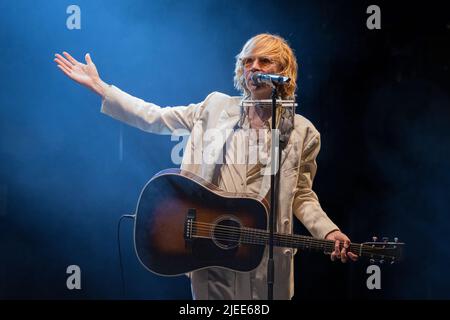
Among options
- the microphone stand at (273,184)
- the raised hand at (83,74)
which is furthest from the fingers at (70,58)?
the microphone stand at (273,184)

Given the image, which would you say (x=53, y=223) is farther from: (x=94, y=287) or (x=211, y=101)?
(x=211, y=101)

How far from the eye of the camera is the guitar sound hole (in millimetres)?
3674

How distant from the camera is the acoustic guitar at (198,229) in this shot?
12.0ft

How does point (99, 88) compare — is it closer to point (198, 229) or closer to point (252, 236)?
point (198, 229)

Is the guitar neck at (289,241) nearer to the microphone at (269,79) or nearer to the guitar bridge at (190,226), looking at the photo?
the guitar bridge at (190,226)

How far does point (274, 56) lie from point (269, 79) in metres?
0.47

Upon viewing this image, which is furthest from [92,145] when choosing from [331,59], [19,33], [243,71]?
[331,59]

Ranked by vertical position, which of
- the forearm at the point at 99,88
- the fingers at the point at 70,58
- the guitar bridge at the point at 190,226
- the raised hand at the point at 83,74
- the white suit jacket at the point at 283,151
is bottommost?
the guitar bridge at the point at 190,226

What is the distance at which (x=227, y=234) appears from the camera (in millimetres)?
3678

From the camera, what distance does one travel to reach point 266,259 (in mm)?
3756

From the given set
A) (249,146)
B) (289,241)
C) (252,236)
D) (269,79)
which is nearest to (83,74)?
(249,146)

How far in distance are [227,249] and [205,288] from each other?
24 centimetres

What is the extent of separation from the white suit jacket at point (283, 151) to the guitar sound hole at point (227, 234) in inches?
8.9

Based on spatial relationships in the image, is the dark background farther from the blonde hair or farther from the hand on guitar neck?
the hand on guitar neck
